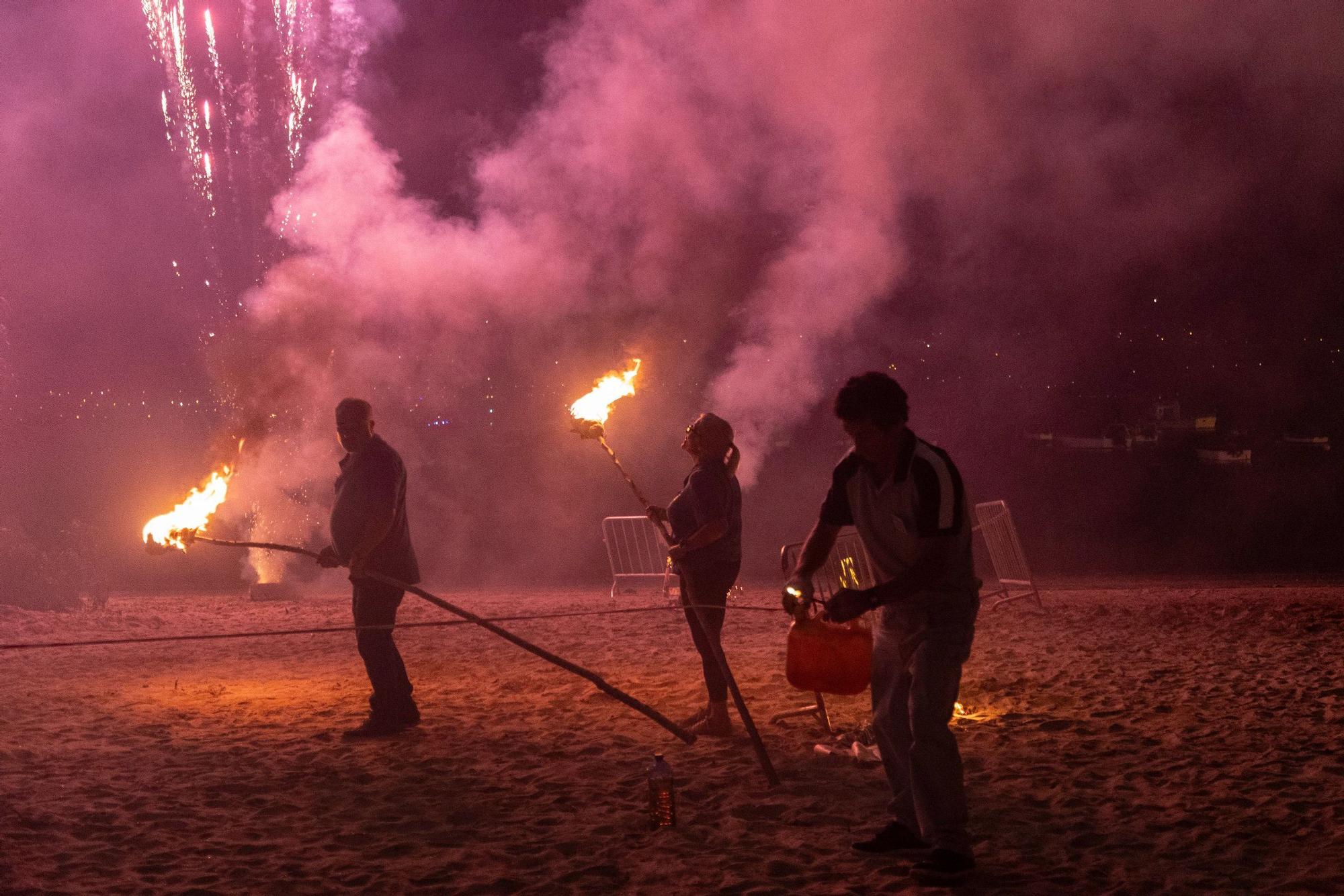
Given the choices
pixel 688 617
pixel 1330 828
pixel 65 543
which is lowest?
pixel 1330 828

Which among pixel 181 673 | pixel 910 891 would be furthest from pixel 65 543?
pixel 910 891

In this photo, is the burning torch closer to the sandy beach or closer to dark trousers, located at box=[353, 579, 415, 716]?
dark trousers, located at box=[353, 579, 415, 716]

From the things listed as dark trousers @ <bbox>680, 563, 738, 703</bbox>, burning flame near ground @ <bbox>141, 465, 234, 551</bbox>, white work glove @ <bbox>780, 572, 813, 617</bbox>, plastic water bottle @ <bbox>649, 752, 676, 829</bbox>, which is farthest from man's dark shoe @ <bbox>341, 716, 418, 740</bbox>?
white work glove @ <bbox>780, 572, 813, 617</bbox>

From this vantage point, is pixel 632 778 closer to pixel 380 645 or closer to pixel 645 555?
pixel 380 645

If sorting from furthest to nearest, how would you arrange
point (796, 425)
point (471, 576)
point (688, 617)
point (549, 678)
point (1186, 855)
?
point (796, 425) → point (471, 576) → point (549, 678) → point (688, 617) → point (1186, 855)

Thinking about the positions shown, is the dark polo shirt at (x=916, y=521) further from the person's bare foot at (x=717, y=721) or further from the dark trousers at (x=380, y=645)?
the dark trousers at (x=380, y=645)

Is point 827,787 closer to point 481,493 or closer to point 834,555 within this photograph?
point 834,555

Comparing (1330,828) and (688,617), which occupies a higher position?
(688,617)

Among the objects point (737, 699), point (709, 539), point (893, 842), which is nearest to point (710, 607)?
point (709, 539)

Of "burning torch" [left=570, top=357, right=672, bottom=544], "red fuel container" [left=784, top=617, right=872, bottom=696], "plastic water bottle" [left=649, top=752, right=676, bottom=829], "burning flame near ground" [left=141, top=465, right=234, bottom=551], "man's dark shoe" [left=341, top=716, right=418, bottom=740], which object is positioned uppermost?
"burning torch" [left=570, top=357, right=672, bottom=544]

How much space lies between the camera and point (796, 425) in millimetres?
30672

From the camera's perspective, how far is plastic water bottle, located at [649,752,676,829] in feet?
14.8

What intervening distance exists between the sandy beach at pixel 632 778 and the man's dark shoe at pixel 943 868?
61mm

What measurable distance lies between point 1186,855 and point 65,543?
18098 millimetres
